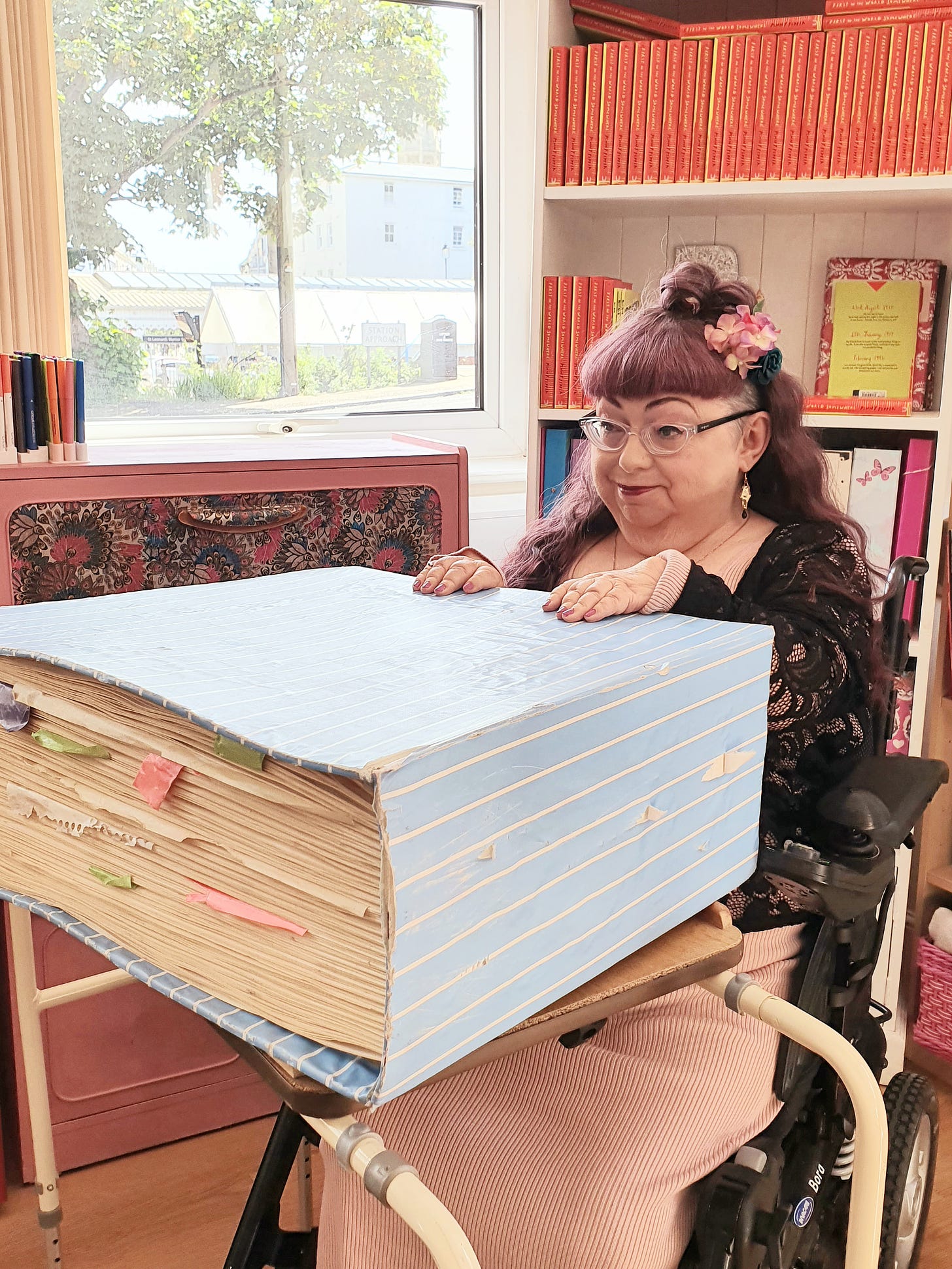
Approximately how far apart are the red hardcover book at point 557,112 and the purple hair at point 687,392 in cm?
74

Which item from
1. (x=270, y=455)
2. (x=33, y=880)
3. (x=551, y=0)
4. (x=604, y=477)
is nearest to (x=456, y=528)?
(x=270, y=455)

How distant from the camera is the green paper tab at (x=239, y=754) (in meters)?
0.57

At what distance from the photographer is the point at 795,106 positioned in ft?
6.21

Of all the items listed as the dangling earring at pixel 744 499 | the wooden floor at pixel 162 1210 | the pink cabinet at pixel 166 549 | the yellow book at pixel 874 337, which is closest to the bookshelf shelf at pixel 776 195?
the yellow book at pixel 874 337

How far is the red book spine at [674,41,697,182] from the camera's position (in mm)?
1937

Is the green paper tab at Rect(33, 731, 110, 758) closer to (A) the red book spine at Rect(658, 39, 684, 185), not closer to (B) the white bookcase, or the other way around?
(B) the white bookcase

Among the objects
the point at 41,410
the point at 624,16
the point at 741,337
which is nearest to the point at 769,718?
the point at 741,337

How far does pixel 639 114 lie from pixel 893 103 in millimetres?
414

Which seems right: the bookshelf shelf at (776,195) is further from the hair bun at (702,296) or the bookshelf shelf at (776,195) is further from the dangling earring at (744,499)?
the dangling earring at (744,499)

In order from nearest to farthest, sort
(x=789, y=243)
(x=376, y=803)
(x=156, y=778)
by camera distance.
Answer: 1. (x=376, y=803)
2. (x=156, y=778)
3. (x=789, y=243)

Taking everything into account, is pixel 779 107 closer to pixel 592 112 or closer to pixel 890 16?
pixel 890 16

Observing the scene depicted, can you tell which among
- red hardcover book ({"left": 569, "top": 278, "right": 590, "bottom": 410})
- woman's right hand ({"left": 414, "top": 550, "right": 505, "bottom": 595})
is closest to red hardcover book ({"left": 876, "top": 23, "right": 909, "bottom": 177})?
red hardcover book ({"left": 569, "top": 278, "right": 590, "bottom": 410})

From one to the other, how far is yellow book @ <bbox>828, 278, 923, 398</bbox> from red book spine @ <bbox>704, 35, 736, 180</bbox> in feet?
1.10

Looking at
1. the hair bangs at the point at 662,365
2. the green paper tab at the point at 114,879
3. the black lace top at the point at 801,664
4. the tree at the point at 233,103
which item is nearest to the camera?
the green paper tab at the point at 114,879
